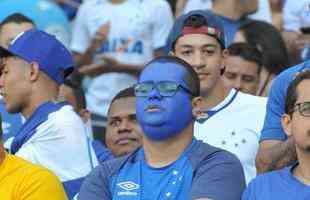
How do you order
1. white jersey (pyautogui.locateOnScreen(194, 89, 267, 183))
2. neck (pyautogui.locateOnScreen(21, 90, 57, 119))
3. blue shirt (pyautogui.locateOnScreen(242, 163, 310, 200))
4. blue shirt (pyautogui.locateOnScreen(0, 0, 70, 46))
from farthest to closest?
blue shirt (pyautogui.locateOnScreen(0, 0, 70, 46)) → neck (pyautogui.locateOnScreen(21, 90, 57, 119)) → white jersey (pyautogui.locateOnScreen(194, 89, 267, 183)) → blue shirt (pyautogui.locateOnScreen(242, 163, 310, 200))

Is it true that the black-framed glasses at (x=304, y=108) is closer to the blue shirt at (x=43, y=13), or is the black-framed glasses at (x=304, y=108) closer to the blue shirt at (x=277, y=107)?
the blue shirt at (x=277, y=107)

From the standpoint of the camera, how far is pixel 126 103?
8320mm

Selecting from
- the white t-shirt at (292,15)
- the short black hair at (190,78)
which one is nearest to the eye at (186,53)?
the short black hair at (190,78)

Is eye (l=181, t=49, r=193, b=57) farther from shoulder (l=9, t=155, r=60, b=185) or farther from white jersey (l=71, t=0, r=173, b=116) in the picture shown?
white jersey (l=71, t=0, r=173, b=116)

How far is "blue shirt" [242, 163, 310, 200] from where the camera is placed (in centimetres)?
574

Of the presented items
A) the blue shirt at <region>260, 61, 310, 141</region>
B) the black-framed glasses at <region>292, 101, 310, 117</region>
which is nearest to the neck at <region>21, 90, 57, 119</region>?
the blue shirt at <region>260, 61, 310, 141</region>

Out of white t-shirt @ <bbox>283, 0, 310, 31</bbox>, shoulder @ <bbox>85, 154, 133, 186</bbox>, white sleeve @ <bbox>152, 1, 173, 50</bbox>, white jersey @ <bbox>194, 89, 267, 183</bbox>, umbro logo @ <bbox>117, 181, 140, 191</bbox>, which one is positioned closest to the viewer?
umbro logo @ <bbox>117, 181, 140, 191</bbox>

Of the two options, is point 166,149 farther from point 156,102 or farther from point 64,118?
point 64,118

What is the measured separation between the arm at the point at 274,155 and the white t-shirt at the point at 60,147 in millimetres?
1110

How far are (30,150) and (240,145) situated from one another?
122cm

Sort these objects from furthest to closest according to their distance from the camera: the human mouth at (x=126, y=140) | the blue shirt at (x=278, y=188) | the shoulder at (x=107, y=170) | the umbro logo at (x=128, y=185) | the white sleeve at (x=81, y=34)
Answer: the white sleeve at (x=81, y=34), the human mouth at (x=126, y=140), the shoulder at (x=107, y=170), the umbro logo at (x=128, y=185), the blue shirt at (x=278, y=188)

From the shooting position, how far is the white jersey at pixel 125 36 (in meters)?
10.2

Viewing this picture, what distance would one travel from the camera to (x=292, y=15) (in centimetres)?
1015

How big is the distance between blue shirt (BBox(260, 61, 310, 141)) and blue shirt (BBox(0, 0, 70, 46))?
3795 mm
